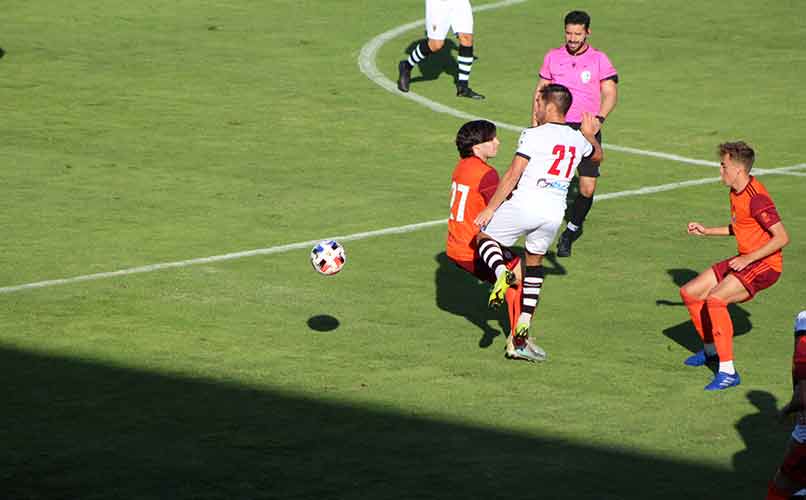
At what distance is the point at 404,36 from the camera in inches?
1024

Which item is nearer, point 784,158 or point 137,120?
point 784,158

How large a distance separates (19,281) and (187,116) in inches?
302

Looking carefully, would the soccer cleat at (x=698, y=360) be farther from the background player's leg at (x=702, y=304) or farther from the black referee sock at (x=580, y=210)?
the black referee sock at (x=580, y=210)

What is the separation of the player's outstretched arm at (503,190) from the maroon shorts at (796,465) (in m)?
3.78

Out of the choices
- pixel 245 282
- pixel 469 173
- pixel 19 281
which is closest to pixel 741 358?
pixel 469 173

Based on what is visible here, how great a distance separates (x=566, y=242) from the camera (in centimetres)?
1444

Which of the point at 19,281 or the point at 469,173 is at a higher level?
the point at 469,173

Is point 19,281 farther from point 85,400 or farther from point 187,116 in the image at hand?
point 187,116

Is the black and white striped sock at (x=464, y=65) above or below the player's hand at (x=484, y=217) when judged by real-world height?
below

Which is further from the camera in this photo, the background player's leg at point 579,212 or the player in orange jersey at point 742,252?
the background player's leg at point 579,212

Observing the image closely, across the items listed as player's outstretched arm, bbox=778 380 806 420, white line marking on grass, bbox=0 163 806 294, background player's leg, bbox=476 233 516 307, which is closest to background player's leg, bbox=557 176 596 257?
white line marking on grass, bbox=0 163 806 294

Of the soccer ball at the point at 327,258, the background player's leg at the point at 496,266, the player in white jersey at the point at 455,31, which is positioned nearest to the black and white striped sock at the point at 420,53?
the player in white jersey at the point at 455,31

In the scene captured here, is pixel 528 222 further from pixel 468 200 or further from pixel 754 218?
pixel 754 218

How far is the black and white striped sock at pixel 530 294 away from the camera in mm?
11000
